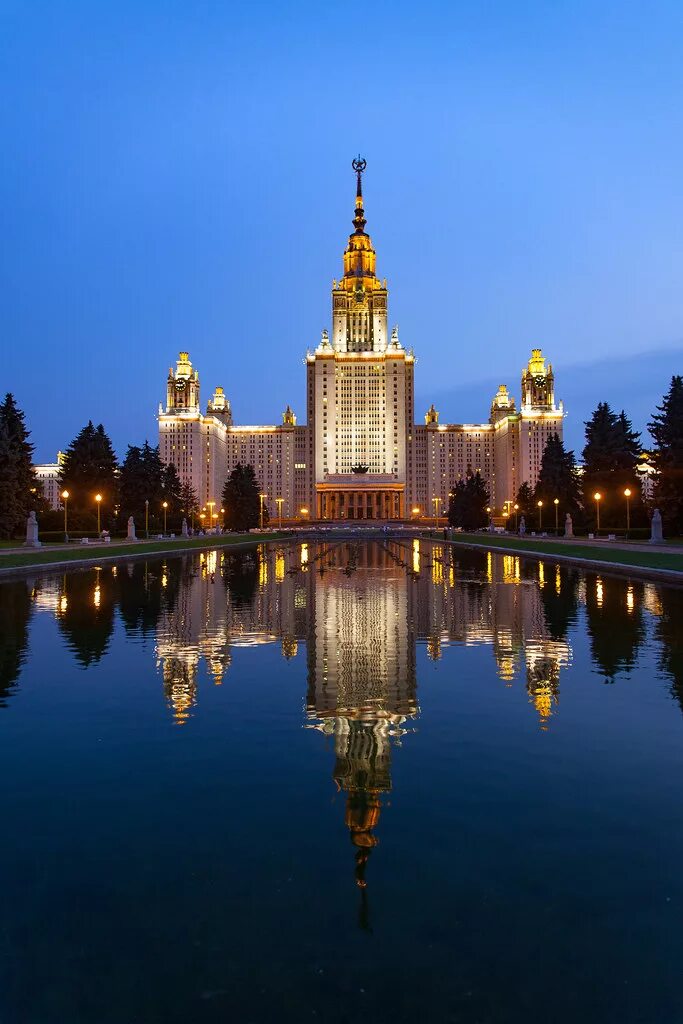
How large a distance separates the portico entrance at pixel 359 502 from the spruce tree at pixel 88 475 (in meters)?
112

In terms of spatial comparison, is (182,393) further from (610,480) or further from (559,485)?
(610,480)

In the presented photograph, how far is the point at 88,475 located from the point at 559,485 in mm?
52072

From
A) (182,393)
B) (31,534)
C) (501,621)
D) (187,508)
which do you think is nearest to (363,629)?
(501,621)

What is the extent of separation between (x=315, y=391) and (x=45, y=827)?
19602 centimetres

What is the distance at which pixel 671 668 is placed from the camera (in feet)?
37.1

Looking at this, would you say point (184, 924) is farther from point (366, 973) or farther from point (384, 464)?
point (384, 464)

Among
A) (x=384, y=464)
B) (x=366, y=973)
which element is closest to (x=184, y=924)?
(x=366, y=973)

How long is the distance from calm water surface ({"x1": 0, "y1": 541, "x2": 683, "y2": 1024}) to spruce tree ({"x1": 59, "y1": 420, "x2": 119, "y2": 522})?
67422 mm

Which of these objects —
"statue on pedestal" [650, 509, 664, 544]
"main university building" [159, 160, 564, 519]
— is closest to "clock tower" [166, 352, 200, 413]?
"main university building" [159, 160, 564, 519]

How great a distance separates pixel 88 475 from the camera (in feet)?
253

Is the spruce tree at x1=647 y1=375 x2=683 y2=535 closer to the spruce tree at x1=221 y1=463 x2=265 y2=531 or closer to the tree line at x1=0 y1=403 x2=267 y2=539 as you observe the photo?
the tree line at x1=0 y1=403 x2=267 y2=539

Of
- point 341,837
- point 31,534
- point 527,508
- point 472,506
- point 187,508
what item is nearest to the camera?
point 341,837

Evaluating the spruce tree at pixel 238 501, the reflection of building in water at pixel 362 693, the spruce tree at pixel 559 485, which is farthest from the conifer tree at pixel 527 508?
the reflection of building in water at pixel 362 693

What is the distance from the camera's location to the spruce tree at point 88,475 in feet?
251
